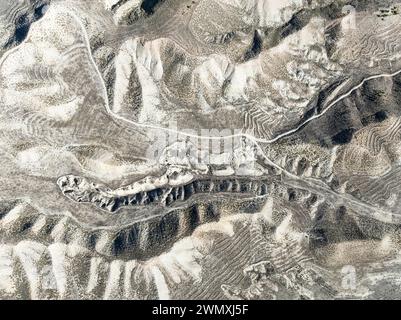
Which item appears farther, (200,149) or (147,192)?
(200,149)

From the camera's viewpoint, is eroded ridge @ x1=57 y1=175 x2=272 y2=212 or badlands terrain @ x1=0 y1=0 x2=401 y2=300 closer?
badlands terrain @ x1=0 y1=0 x2=401 y2=300

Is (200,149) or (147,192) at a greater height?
(200,149)

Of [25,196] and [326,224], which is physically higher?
[25,196]

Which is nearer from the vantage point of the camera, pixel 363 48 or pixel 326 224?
pixel 326 224

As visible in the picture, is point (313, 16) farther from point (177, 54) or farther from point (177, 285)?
point (177, 285)

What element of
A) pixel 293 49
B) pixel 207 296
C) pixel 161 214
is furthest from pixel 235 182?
pixel 293 49

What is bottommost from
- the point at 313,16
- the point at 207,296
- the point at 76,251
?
the point at 207,296

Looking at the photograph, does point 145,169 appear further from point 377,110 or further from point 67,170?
point 377,110

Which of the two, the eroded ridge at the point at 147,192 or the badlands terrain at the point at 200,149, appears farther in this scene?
the eroded ridge at the point at 147,192
